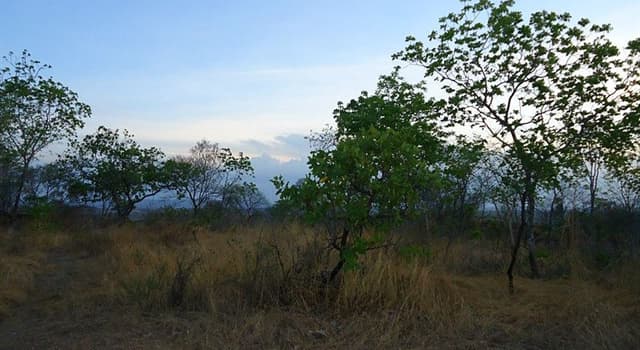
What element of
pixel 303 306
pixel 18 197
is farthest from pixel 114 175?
pixel 303 306

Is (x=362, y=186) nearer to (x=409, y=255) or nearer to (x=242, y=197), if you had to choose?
(x=409, y=255)

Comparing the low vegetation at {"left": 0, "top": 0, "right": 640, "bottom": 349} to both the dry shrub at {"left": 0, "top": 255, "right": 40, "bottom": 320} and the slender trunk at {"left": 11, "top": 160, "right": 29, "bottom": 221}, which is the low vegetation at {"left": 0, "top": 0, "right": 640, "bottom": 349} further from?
the slender trunk at {"left": 11, "top": 160, "right": 29, "bottom": 221}

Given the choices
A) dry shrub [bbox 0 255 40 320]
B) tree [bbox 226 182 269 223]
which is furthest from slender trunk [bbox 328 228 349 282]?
tree [bbox 226 182 269 223]

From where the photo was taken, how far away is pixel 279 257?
5738 millimetres

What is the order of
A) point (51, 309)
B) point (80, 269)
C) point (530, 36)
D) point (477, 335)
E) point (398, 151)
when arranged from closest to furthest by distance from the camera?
point (477, 335), point (398, 151), point (51, 309), point (530, 36), point (80, 269)

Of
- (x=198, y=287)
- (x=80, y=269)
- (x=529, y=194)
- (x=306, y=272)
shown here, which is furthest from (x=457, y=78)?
(x=80, y=269)

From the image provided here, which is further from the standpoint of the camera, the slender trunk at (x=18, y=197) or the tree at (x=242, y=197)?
the tree at (x=242, y=197)

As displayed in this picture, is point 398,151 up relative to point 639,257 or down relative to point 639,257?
up

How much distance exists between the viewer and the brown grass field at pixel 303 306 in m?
4.50

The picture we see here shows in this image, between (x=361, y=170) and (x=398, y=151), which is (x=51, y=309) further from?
(x=398, y=151)

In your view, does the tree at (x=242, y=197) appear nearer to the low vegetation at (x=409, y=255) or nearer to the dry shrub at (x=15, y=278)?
the low vegetation at (x=409, y=255)

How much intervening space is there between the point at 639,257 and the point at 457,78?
446cm

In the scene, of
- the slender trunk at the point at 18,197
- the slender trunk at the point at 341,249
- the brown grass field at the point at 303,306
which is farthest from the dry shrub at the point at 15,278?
the slender trunk at the point at 18,197

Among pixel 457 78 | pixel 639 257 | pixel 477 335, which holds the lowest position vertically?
pixel 477 335
